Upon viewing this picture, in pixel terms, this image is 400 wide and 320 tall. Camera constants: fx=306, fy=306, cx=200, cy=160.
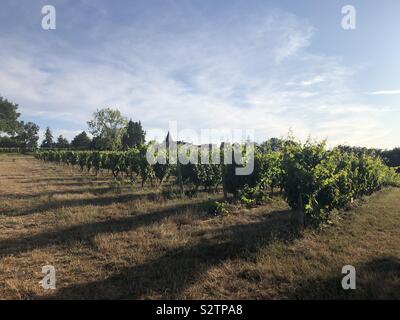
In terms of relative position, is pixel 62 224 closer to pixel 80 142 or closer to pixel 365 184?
pixel 365 184

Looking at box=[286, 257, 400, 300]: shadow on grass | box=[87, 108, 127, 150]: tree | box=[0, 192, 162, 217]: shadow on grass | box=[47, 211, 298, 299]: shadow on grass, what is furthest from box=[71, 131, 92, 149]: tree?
box=[286, 257, 400, 300]: shadow on grass

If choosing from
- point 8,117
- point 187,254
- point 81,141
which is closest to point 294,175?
point 187,254

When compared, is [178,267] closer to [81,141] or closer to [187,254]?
[187,254]

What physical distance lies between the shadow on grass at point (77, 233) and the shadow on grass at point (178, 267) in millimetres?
2376

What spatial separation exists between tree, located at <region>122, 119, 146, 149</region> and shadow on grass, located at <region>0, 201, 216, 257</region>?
2894 inches

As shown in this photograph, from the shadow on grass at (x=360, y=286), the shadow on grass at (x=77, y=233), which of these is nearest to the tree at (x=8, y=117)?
the shadow on grass at (x=77, y=233)

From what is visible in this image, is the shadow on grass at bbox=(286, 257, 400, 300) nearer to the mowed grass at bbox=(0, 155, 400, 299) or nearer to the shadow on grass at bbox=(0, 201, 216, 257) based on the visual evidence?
the mowed grass at bbox=(0, 155, 400, 299)

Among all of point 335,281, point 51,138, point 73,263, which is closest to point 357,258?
point 335,281

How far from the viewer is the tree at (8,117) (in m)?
63.2

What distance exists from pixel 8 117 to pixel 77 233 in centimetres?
6959

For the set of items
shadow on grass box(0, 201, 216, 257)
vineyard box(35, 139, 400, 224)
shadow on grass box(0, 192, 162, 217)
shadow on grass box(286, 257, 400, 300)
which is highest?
vineyard box(35, 139, 400, 224)

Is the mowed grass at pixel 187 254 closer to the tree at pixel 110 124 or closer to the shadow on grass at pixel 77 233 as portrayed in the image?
the shadow on grass at pixel 77 233

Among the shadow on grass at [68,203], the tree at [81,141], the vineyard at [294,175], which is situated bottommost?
the shadow on grass at [68,203]

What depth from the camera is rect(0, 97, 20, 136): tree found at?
6324 centimetres
